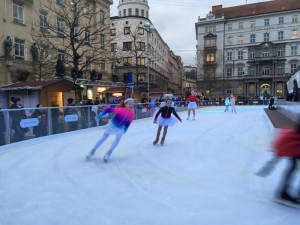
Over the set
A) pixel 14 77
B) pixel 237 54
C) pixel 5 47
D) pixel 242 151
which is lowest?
pixel 242 151

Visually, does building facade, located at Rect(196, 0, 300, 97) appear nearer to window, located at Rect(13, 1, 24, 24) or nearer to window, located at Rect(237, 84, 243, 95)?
window, located at Rect(237, 84, 243, 95)

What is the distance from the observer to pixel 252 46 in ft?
177

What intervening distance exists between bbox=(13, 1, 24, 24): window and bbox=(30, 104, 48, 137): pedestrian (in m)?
16.7

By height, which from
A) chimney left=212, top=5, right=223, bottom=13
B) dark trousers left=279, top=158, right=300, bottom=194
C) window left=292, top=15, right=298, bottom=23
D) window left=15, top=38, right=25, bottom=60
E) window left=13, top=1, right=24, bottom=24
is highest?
chimney left=212, top=5, right=223, bottom=13

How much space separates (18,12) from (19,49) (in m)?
3.25

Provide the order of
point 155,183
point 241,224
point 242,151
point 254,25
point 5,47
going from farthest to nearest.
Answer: point 254,25
point 5,47
point 242,151
point 155,183
point 241,224

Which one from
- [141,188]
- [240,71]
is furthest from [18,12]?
[240,71]

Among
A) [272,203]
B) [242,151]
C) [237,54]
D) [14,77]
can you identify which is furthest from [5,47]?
[237,54]

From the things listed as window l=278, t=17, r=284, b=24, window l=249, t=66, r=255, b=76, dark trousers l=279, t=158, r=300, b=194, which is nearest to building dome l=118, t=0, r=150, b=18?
window l=249, t=66, r=255, b=76

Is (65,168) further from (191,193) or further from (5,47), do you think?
(5,47)

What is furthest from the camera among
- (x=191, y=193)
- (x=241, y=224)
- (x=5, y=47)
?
(x=5, y=47)

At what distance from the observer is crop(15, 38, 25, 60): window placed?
65.2 ft

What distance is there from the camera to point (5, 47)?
1836 cm

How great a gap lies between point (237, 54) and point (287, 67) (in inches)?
438
